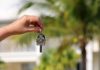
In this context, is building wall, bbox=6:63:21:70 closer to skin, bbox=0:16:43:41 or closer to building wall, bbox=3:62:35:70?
building wall, bbox=3:62:35:70

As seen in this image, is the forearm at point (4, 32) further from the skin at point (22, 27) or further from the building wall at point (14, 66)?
the building wall at point (14, 66)

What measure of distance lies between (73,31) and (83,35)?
0.47 meters

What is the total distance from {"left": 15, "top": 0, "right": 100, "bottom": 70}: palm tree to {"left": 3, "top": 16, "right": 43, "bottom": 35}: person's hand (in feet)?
37.4

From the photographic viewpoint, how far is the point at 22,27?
2.72 meters

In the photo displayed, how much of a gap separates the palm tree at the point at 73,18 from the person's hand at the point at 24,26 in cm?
1140

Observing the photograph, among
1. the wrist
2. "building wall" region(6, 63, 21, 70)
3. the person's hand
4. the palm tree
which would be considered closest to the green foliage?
"building wall" region(6, 63, 21, 70)

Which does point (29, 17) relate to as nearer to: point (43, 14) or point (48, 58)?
point (43, 14)

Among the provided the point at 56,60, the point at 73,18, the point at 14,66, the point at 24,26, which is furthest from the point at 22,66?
the point at 24,26

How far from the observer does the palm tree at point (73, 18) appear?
1427cm

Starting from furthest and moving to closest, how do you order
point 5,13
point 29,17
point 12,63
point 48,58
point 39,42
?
point 5,13, point 12,63, point 48,58, point 39,42, point 29,17

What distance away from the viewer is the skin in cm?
265

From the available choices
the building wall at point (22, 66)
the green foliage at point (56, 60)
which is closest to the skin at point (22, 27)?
the green foliage at point (56, 60)

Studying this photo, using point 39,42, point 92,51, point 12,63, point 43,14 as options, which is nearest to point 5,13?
point 12,63

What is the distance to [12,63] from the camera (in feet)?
85.8
